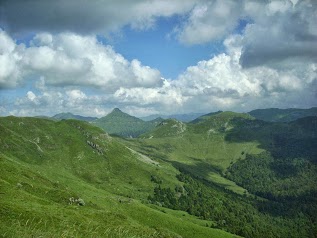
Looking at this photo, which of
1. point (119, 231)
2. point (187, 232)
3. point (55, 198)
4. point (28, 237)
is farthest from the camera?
point (187, 232)

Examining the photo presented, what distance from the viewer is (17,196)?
9675 cm

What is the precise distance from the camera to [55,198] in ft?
418

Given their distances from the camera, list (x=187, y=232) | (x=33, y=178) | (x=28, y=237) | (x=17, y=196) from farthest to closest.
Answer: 1. (x=187, y=232)
2. (x=33, y=178)
3. (x=17, y=196)
4. (x=28, y=237)

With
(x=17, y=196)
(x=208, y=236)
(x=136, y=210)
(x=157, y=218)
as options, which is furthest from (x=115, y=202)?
(x=17, y=196)

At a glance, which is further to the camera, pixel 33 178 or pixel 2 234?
pixel 33 178

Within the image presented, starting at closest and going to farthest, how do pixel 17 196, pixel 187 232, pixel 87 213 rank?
pixel 17 196 → pixel 87 213 → pixel 187 232

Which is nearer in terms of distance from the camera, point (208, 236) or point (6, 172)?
point (6, 172)

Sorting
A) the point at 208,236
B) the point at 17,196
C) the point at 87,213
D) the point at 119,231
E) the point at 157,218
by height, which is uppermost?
the point at 119,231

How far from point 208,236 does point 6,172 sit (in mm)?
107396

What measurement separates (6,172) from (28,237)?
132846 mm

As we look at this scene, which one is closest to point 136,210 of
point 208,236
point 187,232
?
point 187,232

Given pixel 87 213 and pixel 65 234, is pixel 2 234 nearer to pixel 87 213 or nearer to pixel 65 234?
pixel 65 234

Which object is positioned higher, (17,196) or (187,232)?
(17,196)

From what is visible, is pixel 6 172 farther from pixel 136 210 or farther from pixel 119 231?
pixel 119 231
